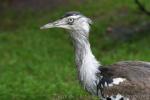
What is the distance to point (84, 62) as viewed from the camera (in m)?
8.14

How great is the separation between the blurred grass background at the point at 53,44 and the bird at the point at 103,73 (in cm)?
132

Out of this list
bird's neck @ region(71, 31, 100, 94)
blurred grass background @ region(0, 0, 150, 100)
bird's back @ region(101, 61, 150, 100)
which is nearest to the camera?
bird's back @ region(101, 61, 150, 100)

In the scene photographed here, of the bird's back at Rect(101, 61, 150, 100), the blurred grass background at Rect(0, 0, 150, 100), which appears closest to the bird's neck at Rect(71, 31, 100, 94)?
the bird's back at Rect(101, 61, 150, 100)

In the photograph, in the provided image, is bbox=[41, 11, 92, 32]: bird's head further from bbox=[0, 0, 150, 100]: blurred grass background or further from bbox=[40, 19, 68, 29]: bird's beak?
bbox=[0, 0, 150, 100]: blurred grass background

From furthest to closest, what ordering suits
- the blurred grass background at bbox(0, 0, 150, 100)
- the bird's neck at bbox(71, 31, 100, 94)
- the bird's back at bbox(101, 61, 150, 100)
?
the blurred grass background at bbox(0, 0, 150, 100) → the bird's neck at bbox(71, 31, 100, 94) → the bird's back at bbox(101, 61, 150, 100)

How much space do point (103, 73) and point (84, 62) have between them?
0.31m

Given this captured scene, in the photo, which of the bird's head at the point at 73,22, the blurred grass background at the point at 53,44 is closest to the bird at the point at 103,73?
the bird's head at the point at 73,22

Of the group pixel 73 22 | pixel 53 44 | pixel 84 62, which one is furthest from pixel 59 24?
pixel 53 44

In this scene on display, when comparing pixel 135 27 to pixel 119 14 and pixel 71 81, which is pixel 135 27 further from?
pixel 71 81

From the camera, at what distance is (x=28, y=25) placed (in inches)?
730

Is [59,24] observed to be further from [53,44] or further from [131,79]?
[53,44]

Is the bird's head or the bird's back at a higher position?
the bird's head

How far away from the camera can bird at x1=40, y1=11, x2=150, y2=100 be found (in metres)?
7.71

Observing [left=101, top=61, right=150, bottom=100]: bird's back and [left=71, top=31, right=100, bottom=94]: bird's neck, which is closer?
[left=101, top=61, right=150, bottom=100]: bird's back
